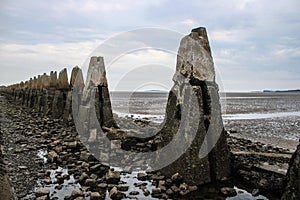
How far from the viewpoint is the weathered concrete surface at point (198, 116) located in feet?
19.7

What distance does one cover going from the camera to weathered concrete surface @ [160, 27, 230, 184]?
236 inches

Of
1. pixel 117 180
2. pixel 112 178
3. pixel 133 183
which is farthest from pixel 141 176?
pixel 112 178

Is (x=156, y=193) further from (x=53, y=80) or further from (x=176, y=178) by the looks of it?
(x=53, y=80)

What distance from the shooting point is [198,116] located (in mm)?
6047

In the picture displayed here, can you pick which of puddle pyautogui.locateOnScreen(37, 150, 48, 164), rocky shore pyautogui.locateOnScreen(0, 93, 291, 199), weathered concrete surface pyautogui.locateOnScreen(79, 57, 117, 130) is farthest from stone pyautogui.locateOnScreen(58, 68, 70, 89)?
rocky shore pyautogui.locateOnScreen(0, 93, 291, 199)

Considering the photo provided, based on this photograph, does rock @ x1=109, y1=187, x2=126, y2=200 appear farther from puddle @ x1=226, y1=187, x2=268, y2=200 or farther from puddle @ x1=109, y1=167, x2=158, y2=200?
puddle @ x1=226, y1=187, x2=268, y2=200

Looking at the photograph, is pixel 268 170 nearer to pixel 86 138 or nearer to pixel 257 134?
pixel 86 138

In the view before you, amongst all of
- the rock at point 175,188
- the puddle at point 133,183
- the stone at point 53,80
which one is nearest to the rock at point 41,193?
the puddle at point 133,183

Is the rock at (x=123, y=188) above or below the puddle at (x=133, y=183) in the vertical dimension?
above

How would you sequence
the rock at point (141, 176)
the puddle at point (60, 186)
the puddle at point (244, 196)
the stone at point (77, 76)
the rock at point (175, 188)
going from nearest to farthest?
the puddle at point (244, 196) < the puddle at point (60, 186) < the rock at point (175, 188) < the rock at point (141, 176) < the stone at point (77, 76)

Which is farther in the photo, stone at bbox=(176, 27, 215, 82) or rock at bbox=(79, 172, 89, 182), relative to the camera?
stone at bbox=(176, 27, 215, 82)

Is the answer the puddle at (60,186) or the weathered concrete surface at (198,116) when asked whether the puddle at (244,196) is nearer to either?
the weathered concrete surface at (198,116)

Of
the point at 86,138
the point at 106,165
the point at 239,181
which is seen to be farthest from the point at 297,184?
the point at 86,138

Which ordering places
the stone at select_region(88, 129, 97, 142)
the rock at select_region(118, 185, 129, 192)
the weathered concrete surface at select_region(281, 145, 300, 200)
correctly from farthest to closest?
the stone at select_region(88, 129, 97, 142)
the rock at select_region(118, 185, 129, 192)
the weathered concrete surface at select_region(281, 145, 300, 200)
